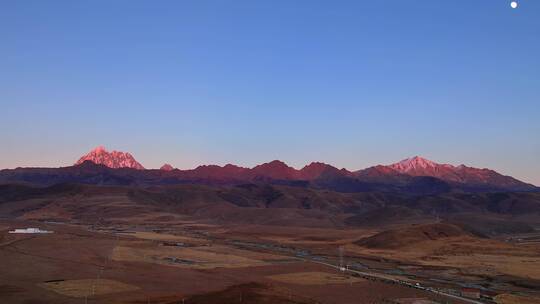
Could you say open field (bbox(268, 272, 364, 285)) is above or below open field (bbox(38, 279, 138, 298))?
below

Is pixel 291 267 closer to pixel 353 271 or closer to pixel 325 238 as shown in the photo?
pixel 353 271

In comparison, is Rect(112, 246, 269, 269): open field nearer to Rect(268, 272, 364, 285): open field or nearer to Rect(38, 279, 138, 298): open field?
Rect(268, 272, 364, 285): open field

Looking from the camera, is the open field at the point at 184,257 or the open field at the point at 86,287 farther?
the open field at the point at 184,257

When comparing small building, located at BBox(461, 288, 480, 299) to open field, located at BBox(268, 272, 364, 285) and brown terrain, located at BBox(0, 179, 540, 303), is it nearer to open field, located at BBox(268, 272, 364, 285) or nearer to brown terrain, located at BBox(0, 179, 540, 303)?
brown terrain, located at BBox(0, 179, 540, 303)

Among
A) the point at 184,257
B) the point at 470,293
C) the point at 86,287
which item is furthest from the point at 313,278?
the point at 184,257

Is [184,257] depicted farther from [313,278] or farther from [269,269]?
[313,278]

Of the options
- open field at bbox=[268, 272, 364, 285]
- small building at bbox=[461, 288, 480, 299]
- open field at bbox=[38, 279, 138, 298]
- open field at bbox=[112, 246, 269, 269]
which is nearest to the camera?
open field at bbox=[38, 279, 138, 298]

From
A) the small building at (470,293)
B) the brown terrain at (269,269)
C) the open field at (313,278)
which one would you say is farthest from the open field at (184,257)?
the small building at (470,293)

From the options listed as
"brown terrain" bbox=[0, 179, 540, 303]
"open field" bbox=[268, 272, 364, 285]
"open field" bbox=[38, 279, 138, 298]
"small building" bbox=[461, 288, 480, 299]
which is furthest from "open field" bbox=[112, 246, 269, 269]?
"small building" bbox=[461, 288, 480, 299]

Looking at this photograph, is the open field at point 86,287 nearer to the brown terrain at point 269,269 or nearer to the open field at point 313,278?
the brown terrain at point 269,269

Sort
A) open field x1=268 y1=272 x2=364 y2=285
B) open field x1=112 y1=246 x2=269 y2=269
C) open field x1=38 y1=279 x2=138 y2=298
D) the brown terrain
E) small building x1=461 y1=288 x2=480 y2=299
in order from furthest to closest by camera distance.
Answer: open field x1=112 y1=246 x2=269 y2=269 → open field x1=268 y1=272 x2=364 y2=285 → small building x1=461 y1=288 x2=480 y2=299 → the brown terrain → open field x1=38 y1=279 x2=138 y2=298

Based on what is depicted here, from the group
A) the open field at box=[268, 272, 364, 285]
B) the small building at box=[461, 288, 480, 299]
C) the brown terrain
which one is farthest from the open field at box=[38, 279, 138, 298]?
the small building at box=[461, 288, 480, 299]

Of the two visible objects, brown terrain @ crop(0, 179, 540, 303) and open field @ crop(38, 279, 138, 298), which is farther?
brown terrain @ crop(0, 179, 540, 303)
